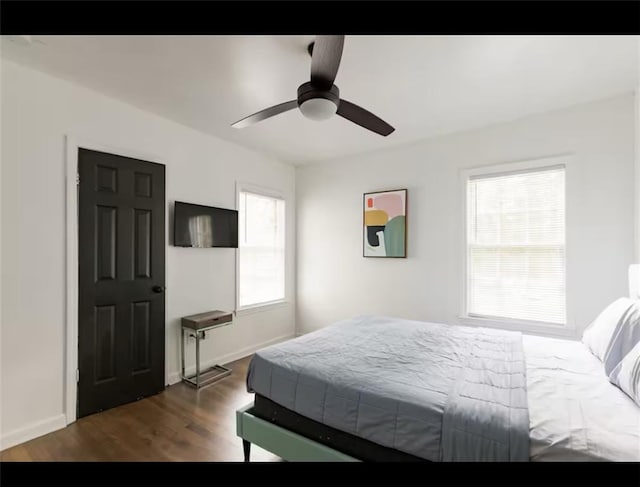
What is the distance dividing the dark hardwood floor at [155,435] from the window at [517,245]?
2571mm

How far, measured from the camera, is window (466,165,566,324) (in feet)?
9.41

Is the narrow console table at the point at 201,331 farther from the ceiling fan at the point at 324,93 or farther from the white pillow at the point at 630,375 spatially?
the white pillow at the point at 630,375

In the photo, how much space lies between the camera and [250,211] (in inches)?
159

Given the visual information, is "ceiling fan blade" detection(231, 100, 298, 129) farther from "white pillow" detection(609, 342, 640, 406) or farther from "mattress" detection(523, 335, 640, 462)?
"white pillow" detection(609, 342, 640, 406)

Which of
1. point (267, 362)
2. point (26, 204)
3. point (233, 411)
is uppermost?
point (26, 204)

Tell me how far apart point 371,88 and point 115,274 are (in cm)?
260

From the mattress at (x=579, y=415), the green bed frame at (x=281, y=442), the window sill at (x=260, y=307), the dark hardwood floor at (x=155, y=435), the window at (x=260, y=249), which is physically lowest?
the dark hardwood floor at (x=155, y=435)

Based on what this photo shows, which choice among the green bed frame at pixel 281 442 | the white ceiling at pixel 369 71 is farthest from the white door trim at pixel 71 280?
the green bed frame at pixel 281 442

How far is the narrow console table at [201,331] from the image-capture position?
9.77 ft

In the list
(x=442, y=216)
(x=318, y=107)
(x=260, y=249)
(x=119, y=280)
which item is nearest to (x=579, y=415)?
(x=318, y=107)

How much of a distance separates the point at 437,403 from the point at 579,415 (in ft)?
1.79

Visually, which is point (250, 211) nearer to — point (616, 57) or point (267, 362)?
point (267, 362)

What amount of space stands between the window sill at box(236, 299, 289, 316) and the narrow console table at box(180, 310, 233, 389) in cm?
49
